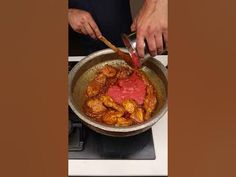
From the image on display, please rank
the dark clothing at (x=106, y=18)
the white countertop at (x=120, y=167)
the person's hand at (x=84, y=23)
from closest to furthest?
the white countertop at (x=120, y=167)
the person's hand at (x=84, y=23)
the dark clothing at (x=106, y=18)

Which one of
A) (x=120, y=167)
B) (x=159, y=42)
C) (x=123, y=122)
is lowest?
(x=120, y=167)

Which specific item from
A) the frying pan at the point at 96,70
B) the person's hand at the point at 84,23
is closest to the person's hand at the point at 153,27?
the frying pan at the point at 96,70

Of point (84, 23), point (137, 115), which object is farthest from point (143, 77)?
point (84, 23)

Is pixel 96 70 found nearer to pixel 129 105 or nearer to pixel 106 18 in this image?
pixel 129 105

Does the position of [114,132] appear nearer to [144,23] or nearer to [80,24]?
[144,23]

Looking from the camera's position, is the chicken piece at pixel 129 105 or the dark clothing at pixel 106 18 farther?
the dark clothing at pixel 106 18

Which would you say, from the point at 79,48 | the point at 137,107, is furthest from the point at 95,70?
the point at 79,48

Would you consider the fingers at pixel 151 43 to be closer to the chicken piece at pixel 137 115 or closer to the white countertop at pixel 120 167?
the chicken piece at pixel 137 115
